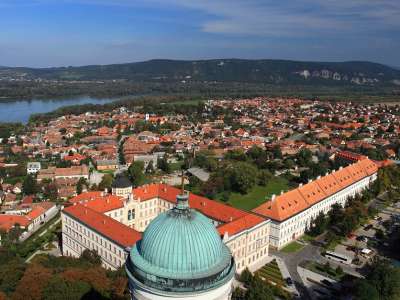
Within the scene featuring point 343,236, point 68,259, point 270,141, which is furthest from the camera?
point 270,141

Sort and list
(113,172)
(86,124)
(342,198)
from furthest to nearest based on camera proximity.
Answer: (86,124) → (113,172) → (342,198)

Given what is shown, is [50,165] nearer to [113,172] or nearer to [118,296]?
[113,172]

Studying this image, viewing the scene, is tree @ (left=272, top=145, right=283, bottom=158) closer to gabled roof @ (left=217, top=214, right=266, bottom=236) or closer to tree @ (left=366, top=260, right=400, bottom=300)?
gabled roof @ (left=217, top=214, right=266, bottom=236)

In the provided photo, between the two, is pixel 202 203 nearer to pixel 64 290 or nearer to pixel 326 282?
pixel 326 282

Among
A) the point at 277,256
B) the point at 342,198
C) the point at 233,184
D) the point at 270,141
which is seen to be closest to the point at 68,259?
the point at 277,256

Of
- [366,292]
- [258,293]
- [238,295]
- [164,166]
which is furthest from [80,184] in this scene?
[366,292]

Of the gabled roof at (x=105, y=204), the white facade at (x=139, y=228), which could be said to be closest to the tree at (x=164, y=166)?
the white facade at (x=139, y=228)
